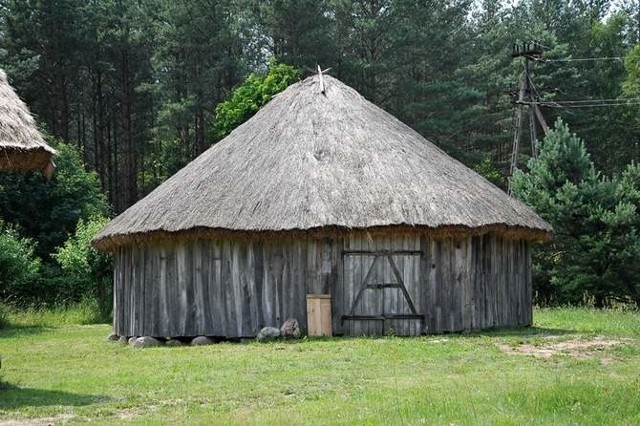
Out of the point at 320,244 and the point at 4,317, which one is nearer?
the point at 320,244

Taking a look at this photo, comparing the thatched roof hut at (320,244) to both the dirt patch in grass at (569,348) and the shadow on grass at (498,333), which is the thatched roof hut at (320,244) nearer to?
the shadow on grass at (498,333)

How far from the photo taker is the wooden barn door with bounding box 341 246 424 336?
17984 millimetres

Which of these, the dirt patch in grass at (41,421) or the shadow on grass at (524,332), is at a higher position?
the dirt patch in grass at (41,421)

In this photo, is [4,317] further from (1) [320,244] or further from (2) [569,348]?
(2) [569,348]

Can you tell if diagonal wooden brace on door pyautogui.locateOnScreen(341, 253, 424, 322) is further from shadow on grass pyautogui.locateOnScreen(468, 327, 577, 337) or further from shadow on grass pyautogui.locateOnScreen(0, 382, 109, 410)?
shadow on grass pyautogui.locateOnScreen(0, 382, 109, 410)

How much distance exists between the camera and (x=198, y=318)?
18.2 metres

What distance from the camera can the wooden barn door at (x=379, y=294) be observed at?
17984 millimetres

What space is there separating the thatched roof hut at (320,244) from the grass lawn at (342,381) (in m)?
1.06

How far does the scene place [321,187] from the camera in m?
18.1

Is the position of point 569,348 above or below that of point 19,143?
below

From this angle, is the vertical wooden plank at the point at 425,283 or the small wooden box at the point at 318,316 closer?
the small wooden box at the point at 318,316

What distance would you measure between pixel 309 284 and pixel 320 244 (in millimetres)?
777

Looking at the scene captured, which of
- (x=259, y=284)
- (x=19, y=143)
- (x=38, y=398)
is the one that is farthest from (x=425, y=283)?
(x=19, y=143)

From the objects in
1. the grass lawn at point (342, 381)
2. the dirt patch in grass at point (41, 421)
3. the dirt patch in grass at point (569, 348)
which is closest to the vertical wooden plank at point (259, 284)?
the grass lawn at point (342, 381)
